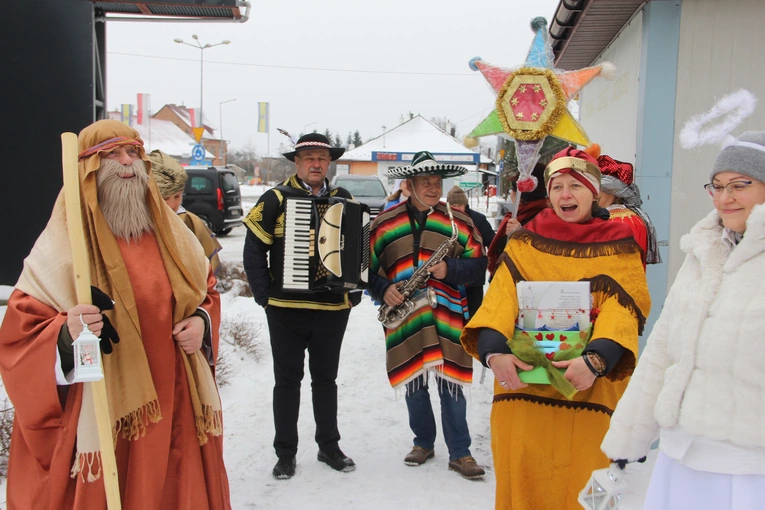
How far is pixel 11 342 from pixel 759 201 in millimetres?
2745

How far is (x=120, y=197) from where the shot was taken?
8.64 ft

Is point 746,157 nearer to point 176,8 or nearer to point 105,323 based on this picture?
point 105,323

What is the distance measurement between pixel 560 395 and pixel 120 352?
186 centimetres

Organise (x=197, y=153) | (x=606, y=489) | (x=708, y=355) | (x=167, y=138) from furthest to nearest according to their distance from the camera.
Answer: (x=167, y=138) → (x=197, y=153) → (x=606, y=489) → (x=708, y=355)

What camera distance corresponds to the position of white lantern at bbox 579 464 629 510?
86.0 inches

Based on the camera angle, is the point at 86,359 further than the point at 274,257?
No

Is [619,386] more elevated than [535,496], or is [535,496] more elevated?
[619,386]

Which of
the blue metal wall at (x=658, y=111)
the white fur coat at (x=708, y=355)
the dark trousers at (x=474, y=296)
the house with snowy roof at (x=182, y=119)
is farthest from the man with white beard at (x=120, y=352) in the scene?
the house with snowy roof at (x=182, y=119)

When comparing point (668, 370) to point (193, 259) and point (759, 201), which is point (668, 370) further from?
point (193, 259)

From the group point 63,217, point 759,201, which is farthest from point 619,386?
point 63,217

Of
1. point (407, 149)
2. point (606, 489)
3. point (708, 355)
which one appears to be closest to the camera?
point (708, 355)

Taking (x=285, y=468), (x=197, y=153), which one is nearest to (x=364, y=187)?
(x=197, y=153)

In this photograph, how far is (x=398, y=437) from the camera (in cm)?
475

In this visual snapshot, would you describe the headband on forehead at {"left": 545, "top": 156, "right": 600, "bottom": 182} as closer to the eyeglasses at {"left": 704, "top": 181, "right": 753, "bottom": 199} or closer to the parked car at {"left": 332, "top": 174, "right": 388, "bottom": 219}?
the eyeglasses at {"left": 704, "top": 181, "right": 753, "bottom": 199}
